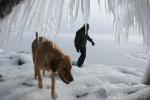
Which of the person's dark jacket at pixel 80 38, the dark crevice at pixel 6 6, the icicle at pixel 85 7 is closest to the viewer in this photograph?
the icicle at pixel 85 7

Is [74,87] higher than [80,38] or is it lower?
lower

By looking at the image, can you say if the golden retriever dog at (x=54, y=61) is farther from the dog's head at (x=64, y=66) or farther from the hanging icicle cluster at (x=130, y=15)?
the hanging icicle cluster at (x=130, y=15)

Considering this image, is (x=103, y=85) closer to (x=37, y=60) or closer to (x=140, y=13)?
(x=37, y=60)

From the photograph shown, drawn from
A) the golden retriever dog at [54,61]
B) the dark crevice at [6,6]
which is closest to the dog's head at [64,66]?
the golden retriever dog at [54,61]

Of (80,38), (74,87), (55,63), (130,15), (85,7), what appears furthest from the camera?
(80,38)

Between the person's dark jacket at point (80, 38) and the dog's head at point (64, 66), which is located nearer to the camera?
the dog's head at point (64, 66)

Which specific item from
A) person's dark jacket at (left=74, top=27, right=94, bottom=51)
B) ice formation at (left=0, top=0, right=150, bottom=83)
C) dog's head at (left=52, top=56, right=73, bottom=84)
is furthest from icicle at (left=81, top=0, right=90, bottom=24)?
person's dark jacket at (left=74, top=27, right=94, bottom=51)

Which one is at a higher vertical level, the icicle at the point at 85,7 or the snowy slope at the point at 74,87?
the icicle at the point at 85,7

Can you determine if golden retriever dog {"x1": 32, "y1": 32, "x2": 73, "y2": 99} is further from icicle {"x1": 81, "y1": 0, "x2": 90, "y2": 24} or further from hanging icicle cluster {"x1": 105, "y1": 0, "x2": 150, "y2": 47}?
icicle {"x1": 81, "y1": 0, "x2": 90, "y2": 24}

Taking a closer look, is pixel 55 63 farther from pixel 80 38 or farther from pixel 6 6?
pixel 80 38

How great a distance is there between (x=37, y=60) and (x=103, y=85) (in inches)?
60.7

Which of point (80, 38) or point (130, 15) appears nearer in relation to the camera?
point (130, 15)

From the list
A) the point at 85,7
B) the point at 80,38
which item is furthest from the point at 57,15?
the point at 80,38

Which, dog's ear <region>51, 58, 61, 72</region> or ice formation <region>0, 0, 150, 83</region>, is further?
dog's ear <region>51, 58, 61, 72</region>
